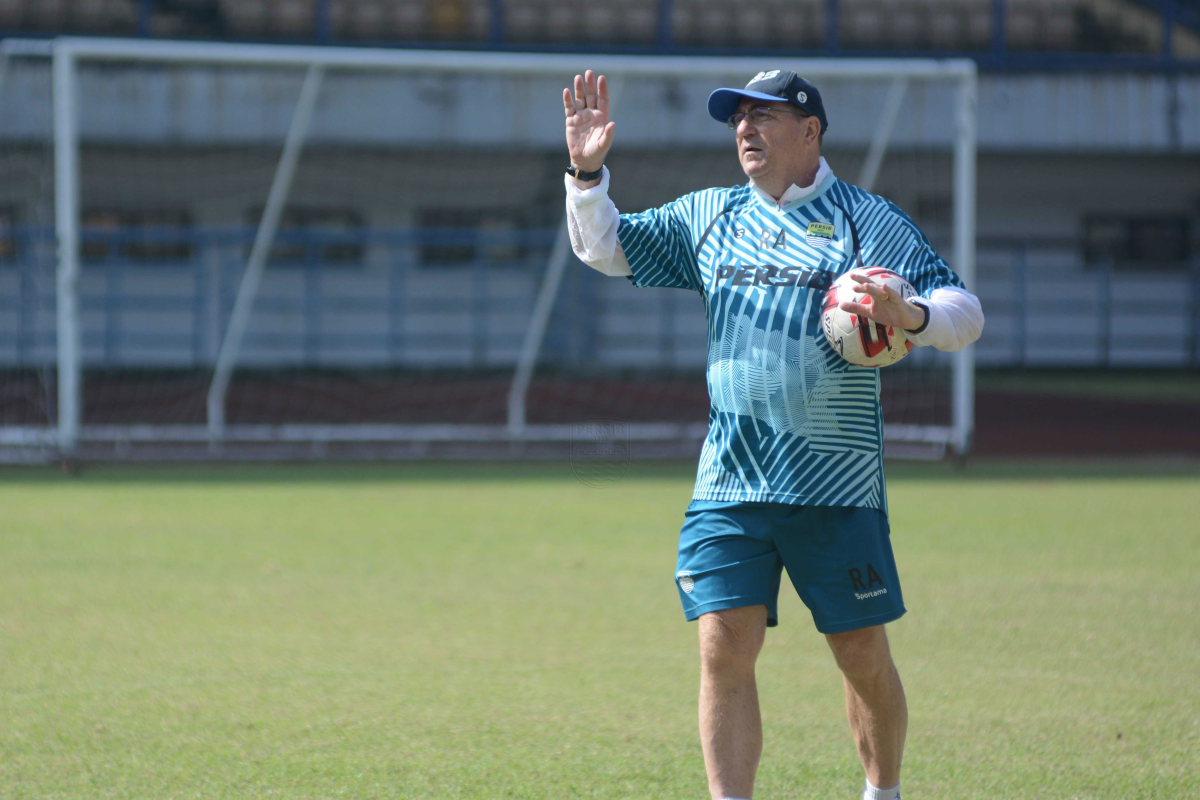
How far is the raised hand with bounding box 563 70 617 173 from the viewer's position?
11.0 feet

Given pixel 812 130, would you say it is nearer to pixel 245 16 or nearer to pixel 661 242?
pixel 661 242

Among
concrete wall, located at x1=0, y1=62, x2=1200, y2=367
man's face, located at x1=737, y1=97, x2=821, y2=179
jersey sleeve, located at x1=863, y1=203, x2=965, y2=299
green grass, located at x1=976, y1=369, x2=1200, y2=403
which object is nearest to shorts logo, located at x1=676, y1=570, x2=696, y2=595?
jersey sleeve, located at x1=863, y1=203, x2=965, y2=299

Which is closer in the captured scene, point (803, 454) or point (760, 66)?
point (803, 454)

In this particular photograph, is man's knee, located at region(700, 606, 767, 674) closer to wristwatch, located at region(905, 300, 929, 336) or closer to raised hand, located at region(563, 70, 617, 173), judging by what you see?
wristwatch, located at region(905, 300, 929, 336)

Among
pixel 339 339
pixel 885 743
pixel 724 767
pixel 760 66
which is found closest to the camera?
pixel 724 767

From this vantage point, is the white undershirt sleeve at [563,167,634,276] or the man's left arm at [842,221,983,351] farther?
the white undershirt sleeve at [563,167,634,276]

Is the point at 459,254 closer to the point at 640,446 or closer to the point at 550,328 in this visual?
the point at 550,328

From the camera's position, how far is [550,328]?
21.0 metres

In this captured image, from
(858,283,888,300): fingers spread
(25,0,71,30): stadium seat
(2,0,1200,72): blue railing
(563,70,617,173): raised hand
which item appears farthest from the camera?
(25,0,71,30): stadium seat

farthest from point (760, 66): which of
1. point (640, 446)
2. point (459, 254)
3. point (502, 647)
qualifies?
point (459, 254)

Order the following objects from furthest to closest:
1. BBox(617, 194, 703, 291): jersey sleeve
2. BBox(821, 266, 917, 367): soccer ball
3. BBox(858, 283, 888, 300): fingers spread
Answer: BBox(617, 194, 703, 291): jersey sleeve → BBox(821, 266, 917, 367): soccer ball → BBox(858, 283, 888, 300): fingers spread

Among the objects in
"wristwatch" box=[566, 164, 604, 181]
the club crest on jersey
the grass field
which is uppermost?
"wristwatch" box=[566, 164, 604, 181]

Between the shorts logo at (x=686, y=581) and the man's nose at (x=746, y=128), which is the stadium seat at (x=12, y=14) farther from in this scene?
the shorts logo at (x=686, y=581)

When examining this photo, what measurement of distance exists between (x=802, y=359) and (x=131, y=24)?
22.6m
